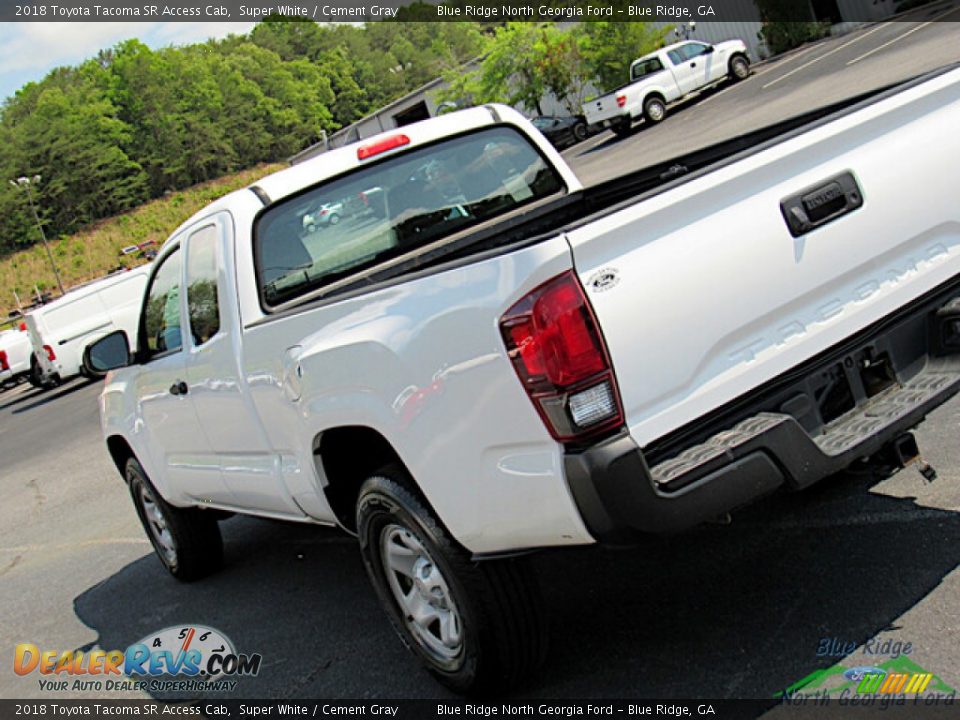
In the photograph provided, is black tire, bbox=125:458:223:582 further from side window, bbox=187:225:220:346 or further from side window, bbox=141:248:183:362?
side window, bbox=187:225:220:346

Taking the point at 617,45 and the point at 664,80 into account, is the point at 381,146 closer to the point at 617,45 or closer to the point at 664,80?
the point at 664,80

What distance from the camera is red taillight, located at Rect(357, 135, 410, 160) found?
502 cm

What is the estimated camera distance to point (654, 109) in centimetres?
3225

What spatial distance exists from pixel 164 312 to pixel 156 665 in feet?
6.04

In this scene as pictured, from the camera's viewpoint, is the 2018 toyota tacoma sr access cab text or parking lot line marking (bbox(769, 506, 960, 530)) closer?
the 2018 toyota tacoma sr access cab text

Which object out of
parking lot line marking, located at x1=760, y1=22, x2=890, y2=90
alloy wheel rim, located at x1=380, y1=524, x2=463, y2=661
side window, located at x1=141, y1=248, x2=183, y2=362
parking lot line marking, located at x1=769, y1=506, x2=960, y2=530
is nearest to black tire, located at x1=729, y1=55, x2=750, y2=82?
parking lot line marking, located at x1=760, y1=22, x2=890, y2=90

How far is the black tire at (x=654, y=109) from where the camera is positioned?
105 feet

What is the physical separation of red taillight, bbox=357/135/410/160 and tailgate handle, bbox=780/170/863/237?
2.32 m

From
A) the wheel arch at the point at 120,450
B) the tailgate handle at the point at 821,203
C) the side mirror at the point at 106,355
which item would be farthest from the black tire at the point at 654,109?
the tailgate handle at the point at 821,203

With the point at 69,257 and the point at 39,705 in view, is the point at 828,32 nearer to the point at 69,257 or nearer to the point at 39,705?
the point at 39,705

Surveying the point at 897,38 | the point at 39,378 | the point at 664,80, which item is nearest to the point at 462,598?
the point at 39,378

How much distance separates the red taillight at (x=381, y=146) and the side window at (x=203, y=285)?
780 millimetres

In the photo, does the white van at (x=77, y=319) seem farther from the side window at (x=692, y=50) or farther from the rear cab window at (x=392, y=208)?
the side window at (x=692, y=50)

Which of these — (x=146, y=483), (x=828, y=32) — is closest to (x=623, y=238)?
(x=146, y=483)
